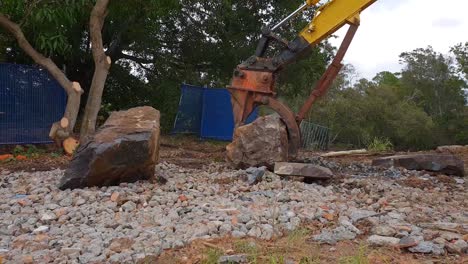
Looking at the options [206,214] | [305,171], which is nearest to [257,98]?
[305,171]

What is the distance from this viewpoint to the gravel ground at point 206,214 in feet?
11.4

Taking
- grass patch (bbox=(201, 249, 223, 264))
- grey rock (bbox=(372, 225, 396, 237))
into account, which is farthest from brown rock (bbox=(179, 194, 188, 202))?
grey rock (bbox=(372, 225, 396, 237))

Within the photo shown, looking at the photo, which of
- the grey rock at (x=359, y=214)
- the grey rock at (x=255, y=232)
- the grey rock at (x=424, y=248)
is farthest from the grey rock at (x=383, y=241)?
the grey rock at (x=255, y=232)

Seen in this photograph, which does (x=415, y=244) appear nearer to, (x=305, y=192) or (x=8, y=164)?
(x=305, y=192)

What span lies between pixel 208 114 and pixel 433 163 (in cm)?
861

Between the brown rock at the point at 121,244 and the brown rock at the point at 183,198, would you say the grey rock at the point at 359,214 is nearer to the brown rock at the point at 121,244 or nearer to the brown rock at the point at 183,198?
the brown rock at the point at 183,198

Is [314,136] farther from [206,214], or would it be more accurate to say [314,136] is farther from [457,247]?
[457,247]

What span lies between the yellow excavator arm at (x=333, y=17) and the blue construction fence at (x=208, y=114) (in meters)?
7.45

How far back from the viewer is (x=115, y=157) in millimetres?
5590

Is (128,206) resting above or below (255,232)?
below

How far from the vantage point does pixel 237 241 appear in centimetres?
346

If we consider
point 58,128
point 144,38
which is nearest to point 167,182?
point 58,128

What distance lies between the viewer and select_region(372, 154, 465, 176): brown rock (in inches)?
310

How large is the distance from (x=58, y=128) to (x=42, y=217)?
16.4 ft
